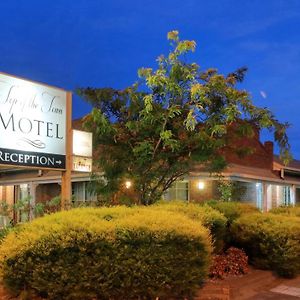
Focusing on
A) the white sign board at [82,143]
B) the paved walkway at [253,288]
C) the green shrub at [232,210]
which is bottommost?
the paved walkway at [253,288]

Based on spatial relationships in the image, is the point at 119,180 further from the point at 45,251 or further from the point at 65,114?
the point at 45,251

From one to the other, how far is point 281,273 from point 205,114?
344 centimetres

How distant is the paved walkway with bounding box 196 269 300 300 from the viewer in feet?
24.3

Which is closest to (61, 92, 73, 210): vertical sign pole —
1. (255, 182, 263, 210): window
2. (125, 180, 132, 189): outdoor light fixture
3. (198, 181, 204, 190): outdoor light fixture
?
(125, 180, 132, 189): outdoor light fixture

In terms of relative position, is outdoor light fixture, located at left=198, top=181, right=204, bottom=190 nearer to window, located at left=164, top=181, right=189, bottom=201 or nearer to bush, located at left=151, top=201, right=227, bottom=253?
window, located at left=164, top=181, right=189, bottom=201

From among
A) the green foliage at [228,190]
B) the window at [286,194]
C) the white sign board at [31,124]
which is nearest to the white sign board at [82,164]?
the white sign board at [31,124]

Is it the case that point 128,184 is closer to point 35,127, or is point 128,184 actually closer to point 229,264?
point 35,127

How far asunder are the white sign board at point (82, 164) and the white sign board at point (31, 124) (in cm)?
28

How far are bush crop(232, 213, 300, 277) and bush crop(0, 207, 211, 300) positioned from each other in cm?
337

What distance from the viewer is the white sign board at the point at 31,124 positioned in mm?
8297

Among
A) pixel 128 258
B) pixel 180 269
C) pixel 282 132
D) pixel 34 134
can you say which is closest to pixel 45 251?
pixel 128 258

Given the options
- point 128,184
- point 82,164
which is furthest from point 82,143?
point 128,184

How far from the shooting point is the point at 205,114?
10.1m

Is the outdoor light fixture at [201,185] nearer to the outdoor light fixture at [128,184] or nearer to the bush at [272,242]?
the outdoor light fixture at [128,184]
